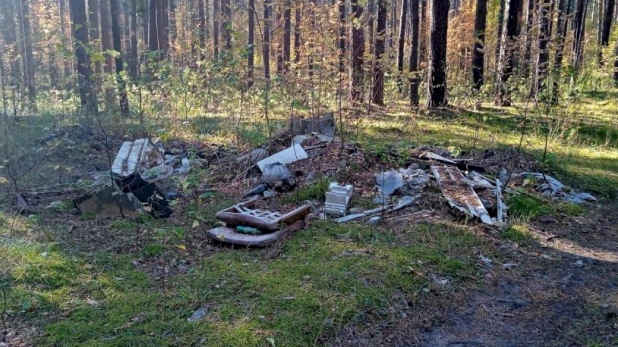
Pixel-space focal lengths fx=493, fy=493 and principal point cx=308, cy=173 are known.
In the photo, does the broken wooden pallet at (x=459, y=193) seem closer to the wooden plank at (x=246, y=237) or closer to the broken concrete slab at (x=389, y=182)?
the broken concrete slab at (x=389, y=182)

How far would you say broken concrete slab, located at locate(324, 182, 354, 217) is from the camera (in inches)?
196

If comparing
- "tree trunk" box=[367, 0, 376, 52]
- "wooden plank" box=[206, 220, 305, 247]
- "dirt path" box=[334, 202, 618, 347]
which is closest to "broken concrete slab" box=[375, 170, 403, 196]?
"dirt path" box=[334, 202, 618, 347]

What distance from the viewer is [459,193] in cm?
527

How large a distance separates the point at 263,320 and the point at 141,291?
943mm

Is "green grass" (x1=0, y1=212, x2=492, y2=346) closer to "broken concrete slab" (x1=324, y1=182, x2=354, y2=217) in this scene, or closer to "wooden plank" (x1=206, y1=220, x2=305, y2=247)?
"wooden plank" (x1=206, y1=220, x2=305, y2=247)

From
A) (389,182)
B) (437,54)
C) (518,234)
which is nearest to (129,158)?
(389,182)

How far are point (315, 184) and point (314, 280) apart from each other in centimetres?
218

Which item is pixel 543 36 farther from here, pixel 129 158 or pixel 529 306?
pixel 129 158

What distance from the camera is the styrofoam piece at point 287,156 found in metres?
6.22

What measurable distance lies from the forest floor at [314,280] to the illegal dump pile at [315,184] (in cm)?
15

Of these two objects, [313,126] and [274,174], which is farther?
[313,126]

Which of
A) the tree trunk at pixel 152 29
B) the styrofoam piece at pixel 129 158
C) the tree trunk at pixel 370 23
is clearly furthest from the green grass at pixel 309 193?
the tree trunk at pixel 152 29

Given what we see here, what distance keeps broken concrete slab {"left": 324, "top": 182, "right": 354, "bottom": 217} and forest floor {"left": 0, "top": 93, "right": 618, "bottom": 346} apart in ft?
0.72

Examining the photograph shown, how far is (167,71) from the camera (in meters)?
10.9
